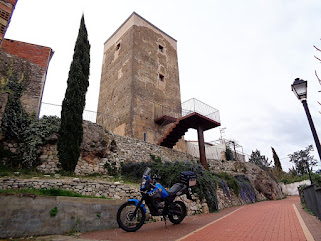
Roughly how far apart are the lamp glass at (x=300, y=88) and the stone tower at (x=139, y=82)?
12.0 metres

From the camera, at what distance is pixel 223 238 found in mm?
3873

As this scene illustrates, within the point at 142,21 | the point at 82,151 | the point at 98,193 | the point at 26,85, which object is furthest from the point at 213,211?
the point at 142,21

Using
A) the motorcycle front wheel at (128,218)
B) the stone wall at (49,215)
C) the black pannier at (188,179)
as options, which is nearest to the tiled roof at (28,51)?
the stone wall at (49,215)

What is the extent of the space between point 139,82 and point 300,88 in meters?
14.0

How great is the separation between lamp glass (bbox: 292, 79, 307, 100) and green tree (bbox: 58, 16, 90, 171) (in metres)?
8.50

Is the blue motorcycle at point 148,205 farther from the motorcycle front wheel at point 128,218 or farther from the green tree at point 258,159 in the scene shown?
the green tree at point 258,159

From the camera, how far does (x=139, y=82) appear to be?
17766 millimetres

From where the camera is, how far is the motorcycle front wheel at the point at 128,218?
4.69m

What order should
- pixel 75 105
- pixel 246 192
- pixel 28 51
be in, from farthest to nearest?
pixel 246 192, pixel 28 51, pixel 75 105

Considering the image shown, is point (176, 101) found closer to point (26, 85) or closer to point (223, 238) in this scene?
point (26, 85)

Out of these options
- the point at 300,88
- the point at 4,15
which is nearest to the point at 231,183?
the point at 300,88

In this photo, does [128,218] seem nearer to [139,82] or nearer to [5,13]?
[5,13]

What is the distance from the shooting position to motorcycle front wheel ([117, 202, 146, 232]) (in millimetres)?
4688

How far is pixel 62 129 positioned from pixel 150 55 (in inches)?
516
